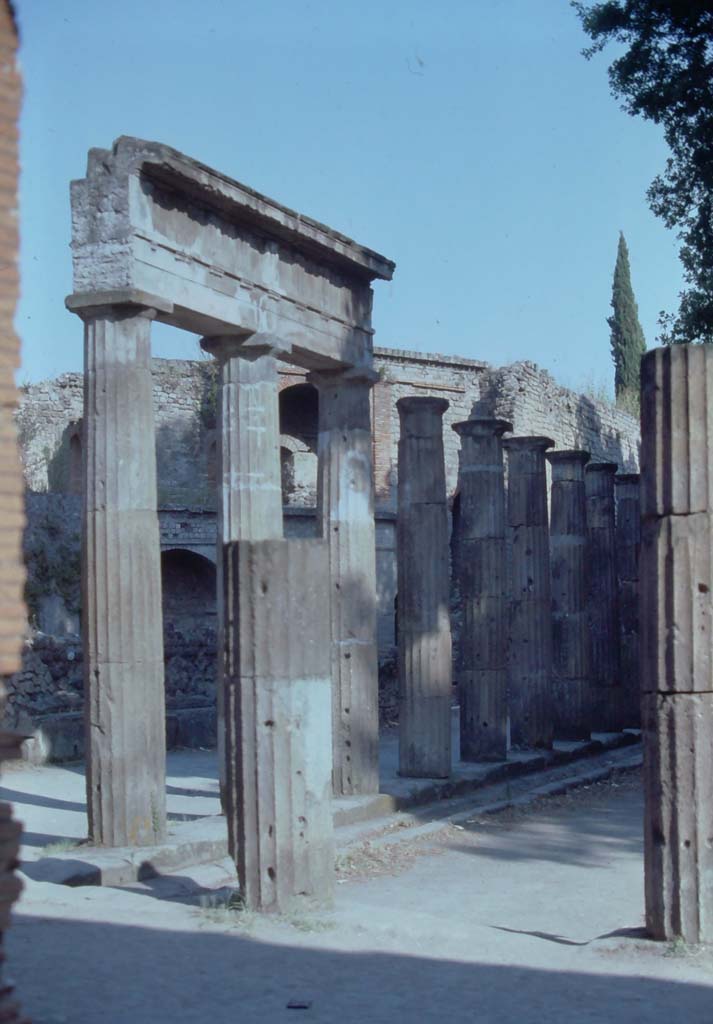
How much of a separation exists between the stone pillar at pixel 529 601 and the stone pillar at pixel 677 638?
7.96 m

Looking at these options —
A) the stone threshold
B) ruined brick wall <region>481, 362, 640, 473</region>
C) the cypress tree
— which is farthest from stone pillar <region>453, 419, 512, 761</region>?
the cypress tree

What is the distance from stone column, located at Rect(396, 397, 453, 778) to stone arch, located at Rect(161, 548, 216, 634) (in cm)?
1312

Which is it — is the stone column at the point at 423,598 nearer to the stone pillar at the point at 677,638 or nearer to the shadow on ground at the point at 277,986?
the stone pillar at the point at 677,638

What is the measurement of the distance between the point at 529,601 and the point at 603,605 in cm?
285

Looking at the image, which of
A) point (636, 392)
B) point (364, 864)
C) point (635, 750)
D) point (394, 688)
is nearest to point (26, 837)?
point (364, 864)

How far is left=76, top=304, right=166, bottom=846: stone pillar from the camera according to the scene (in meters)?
8.74

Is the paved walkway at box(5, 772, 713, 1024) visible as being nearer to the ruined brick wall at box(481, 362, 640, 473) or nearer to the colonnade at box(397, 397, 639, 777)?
the colonnade at box(397, 397, 639, 777)

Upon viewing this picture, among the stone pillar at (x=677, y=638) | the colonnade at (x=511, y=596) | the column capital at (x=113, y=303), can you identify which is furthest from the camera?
the colonnade at (x=511, y=596)

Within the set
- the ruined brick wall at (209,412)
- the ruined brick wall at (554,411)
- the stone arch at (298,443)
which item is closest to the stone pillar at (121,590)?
the stone arch at (298,443)

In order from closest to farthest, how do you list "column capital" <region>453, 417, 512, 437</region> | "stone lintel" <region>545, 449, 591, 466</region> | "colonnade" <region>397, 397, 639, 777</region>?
"colonnade" <region>397, 397, 639, 777</region>
"column capital" <region>453, 417, 512, 437</region>
"stone lintel" <region>545, 449, 591, 466</region>

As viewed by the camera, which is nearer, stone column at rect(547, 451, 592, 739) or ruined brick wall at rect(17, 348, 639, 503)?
stone column at rect(547, 451, 592, 739)

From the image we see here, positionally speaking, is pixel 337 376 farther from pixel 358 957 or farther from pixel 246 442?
pixel 358 957

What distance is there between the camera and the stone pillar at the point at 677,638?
6695mm

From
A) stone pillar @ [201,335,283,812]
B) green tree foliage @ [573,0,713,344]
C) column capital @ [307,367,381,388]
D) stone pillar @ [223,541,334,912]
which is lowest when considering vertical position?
stone pillar @ [223,541,334,912]
